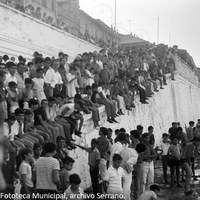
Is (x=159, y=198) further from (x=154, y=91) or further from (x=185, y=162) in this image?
(x=154, y=91)

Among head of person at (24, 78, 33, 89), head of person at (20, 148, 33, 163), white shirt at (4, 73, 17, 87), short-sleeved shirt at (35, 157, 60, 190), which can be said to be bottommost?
short-sleeved shirt at (35, 157, 60, 190)

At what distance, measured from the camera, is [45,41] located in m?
17.8

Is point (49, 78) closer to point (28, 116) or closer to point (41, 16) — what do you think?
point (28, 116)

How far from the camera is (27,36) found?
53.6 feet

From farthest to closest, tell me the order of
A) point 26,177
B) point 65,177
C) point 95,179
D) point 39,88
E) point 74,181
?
point 39,88 < point 95,179 < point 65,177 < point 26,177 < point 74,181

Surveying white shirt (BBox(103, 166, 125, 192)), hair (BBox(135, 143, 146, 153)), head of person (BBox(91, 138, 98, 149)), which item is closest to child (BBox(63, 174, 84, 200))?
white shirt (BBox(103, 166, 125, 192))

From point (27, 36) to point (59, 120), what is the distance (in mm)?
8181

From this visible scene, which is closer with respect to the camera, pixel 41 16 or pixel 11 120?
pixel 11 120

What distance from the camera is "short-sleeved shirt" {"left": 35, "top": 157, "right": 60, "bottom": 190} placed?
567 centimetres

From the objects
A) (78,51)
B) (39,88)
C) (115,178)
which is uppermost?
(78,51)

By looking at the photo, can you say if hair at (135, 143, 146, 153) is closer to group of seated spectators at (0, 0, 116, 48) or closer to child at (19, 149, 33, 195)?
child at (19, 149, 33, 195)

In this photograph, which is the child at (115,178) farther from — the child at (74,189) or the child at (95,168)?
the child at (74,189)

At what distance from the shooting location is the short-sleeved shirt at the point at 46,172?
18.6 feet

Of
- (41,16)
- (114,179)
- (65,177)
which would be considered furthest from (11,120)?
(41,16)
